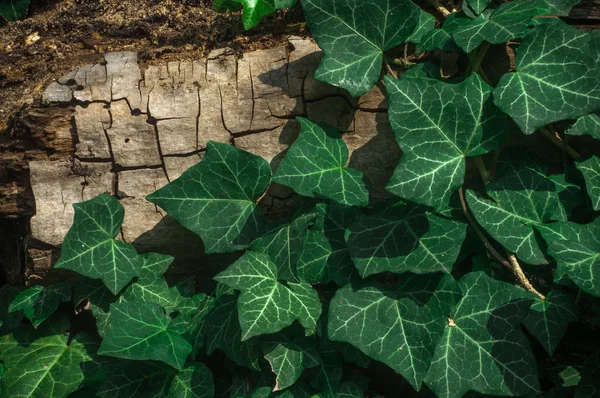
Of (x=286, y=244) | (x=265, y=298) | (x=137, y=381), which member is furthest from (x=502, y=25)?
(x=137, y=381)

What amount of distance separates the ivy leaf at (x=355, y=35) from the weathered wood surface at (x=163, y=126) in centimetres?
16

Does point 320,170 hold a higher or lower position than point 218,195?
higher

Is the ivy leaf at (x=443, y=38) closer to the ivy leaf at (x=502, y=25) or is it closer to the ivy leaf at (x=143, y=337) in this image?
the ivy leaf at (x=502, y=25)

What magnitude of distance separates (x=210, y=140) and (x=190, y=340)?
63 cm

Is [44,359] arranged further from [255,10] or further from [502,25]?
[502,25]

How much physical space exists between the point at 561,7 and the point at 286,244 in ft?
3.51

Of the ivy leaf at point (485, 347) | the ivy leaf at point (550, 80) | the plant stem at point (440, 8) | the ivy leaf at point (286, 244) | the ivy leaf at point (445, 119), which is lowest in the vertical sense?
the ivy leaf at point (485, 347)

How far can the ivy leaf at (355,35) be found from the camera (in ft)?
5.44

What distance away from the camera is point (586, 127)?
168 centimetres

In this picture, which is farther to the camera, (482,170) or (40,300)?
(40,300)

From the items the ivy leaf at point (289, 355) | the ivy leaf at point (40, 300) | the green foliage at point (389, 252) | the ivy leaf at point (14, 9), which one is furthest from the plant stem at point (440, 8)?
the ivy leaf at point (14, 9)

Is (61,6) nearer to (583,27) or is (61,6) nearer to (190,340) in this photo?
(190,340)

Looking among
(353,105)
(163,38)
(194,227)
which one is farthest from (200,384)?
(163,38)

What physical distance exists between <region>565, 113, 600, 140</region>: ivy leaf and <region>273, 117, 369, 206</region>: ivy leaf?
64cm
